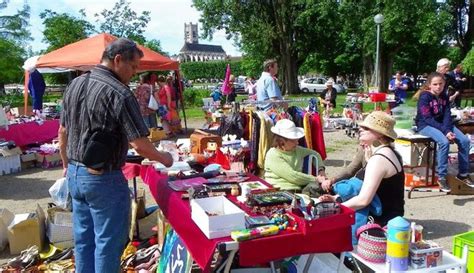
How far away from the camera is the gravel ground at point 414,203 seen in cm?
488

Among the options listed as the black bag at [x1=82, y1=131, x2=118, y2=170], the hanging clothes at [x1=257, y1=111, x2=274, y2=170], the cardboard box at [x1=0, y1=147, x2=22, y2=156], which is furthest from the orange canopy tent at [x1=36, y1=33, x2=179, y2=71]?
the black bag at [x1=82, y1=131, x2=118, y2=170]

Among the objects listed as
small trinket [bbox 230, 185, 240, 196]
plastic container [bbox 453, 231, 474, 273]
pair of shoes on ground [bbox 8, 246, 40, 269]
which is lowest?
pair of shoes on ground [bbox 8, 246, 40, 269]

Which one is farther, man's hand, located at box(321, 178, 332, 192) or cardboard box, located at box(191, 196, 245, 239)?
man's hand, located at box(321, 178, 332, 192)

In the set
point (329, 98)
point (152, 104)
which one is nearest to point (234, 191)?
point (152, 104)

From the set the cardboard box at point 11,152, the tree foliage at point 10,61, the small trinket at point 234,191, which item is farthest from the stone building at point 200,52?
the small trinket at point 234,191

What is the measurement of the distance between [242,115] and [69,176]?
377 cm

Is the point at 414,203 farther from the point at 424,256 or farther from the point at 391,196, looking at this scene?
the point at 424,256

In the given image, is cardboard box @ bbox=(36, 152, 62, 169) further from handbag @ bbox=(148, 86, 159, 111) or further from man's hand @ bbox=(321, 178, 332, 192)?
man's hand @ bbox=(321, 178, 332, 192)

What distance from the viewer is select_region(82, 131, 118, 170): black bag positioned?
8.83 feet

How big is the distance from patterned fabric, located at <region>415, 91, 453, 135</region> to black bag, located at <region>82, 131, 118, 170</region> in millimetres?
4675

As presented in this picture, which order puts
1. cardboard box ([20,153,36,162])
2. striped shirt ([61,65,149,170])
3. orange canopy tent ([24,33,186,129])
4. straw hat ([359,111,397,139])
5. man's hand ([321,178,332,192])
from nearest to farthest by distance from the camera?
striped shirt ([61,65,149,170]), straw hat ([359,111,397,139]), man's hand ([321,178,332,192]), cardboard box ([20,153,36,162]), orange canopy tent ([24,33,186,129])

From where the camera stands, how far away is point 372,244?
2859 millimetres

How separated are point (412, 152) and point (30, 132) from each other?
7.26 m

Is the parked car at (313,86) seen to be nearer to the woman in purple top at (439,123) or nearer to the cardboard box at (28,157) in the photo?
the cardboard box at (28,157)
